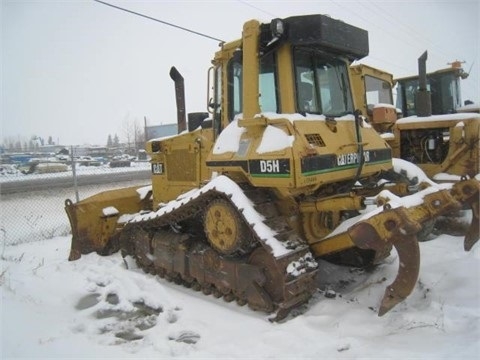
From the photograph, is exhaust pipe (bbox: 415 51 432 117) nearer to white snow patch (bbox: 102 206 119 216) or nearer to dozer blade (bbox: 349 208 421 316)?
dozer blade (bbox: 349 208 421 316)

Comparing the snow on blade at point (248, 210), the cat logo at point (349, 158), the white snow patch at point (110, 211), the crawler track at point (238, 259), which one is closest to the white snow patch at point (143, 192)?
the white snow patch at point (110, 211)

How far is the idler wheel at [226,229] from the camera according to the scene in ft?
14.3

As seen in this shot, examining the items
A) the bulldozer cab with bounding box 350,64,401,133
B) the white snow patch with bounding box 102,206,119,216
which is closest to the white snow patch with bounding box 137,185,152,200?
the white snow patch with bounding box 102,206,119,216

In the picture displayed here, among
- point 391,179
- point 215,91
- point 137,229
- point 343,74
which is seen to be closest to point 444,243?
point 391,179

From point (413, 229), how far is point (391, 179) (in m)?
2.98

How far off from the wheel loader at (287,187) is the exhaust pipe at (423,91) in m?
3.00

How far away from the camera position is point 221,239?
458 cm

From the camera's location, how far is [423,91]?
7.72 meters

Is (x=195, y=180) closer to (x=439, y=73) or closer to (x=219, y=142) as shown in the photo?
(x=219, y=142)

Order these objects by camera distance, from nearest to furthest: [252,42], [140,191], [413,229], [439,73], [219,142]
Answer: [413,229], [252,42], [219,142], [140,191], [439,73]

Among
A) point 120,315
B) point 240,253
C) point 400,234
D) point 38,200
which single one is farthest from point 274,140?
point 38,200

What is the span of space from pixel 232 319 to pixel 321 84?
284 centimetres

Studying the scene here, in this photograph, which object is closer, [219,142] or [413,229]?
[413,229]

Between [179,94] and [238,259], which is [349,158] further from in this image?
[179,94]
